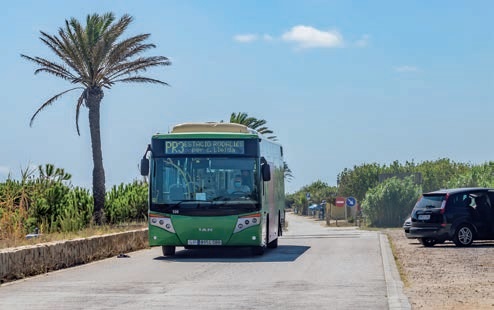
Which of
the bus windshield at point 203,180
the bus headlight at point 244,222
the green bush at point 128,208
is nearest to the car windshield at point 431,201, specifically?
the bus windshield at point 203,180

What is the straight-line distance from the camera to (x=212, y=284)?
16344 mm

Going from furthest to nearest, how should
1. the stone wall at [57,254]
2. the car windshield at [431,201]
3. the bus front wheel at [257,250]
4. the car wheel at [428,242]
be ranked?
the car wheel at [428,242]
the car windshield at [431,201]
the bus front wheel at [257,250]
the stone wall at [57,254]

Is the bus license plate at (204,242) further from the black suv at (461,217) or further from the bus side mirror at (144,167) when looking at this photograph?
the black suv at (461,217)

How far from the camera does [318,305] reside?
13.0 metres

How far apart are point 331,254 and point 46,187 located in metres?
14.3

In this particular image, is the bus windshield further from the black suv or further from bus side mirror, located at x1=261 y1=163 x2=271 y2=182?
the black suv

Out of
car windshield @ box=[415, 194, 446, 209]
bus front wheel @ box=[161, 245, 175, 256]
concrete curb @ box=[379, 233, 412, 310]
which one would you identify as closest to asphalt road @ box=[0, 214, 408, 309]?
concrete curb @ box=[379, 233, 412, 310]

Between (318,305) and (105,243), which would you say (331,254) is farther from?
(318,305)

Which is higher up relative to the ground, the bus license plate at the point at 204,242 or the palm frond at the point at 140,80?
the palm frond at the point at 140,80

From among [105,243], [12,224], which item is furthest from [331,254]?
[12,224]

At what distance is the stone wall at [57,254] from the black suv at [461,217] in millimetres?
8552

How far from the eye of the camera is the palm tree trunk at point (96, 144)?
144ft

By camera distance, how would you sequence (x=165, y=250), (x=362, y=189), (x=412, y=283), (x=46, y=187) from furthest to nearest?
1. (x=362, y=189)
2. (x=46, y=187)
3. (x=165, y=250)
4. (x=412, y=283)

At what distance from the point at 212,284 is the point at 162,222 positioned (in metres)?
7.36
